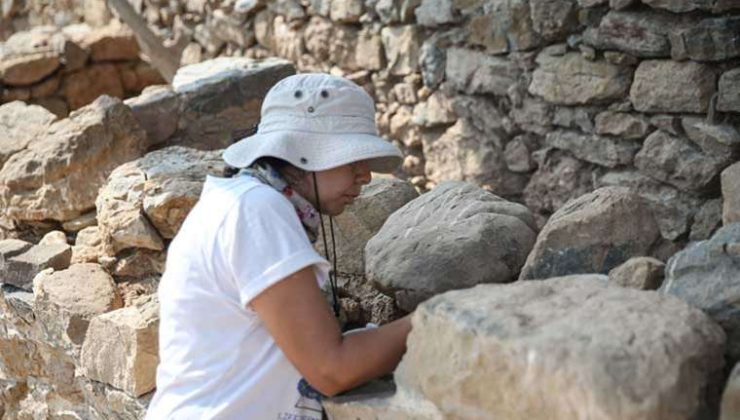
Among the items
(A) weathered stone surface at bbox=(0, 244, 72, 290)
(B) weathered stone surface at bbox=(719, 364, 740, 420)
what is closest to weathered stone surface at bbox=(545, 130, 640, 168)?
(A) weathered stone surface at bbox=(0, 244, 72, 290)

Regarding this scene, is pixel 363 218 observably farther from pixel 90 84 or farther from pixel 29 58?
pixel 90 84

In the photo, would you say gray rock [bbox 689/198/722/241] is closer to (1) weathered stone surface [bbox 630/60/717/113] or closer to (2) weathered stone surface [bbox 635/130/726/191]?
(2) weathered stone surface [bbox 635/130/726/191]

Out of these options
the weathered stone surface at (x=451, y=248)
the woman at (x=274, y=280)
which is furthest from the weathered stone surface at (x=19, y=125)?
the woman at (x=274, y=280)

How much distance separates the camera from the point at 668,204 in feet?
14.8

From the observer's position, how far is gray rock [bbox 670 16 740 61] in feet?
13.5

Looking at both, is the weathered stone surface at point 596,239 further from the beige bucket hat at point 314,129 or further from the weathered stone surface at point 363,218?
the weathered stone surface at point 363,218

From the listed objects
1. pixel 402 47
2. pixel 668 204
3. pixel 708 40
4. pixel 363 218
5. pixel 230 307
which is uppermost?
pixel 230 307

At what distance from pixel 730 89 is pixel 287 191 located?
2701 mm

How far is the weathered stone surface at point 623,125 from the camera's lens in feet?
15.3

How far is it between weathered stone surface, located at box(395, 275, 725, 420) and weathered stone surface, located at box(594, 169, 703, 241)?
2811mm

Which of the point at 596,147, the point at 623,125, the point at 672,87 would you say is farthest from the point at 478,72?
the point at 672,87

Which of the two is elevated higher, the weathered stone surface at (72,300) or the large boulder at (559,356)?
the large boulder at (559,356)

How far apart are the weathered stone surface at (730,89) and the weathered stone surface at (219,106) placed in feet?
5.89

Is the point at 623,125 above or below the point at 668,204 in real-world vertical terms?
above
